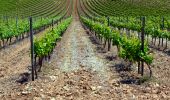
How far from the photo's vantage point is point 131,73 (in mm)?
17672

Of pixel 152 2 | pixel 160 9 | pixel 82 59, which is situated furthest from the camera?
pixel 152 2

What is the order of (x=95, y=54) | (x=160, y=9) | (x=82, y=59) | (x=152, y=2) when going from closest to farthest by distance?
1. (x=82, y=59)
2. (x=95, y=54)
3. (x=160, y=9)
4. (x=152, y=2)

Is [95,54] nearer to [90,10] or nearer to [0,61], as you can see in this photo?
[0,61]

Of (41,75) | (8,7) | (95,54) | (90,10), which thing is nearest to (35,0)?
(8,7)

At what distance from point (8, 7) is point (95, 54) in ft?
260

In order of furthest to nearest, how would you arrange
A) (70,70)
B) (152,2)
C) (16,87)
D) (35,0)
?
(35,0)
(152,2)
(70,70)
(16,87)

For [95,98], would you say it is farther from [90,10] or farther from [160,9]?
[90,10]

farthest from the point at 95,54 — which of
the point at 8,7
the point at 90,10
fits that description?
the point at 8,7

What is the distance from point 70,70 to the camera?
61.4 feet

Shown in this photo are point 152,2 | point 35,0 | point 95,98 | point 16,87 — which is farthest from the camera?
point 35,0

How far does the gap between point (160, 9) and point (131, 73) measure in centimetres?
7177

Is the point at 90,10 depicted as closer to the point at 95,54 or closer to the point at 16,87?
the point at 95,54

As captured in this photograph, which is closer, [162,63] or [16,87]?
[16,87]

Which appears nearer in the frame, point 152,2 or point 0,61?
point 0,61
